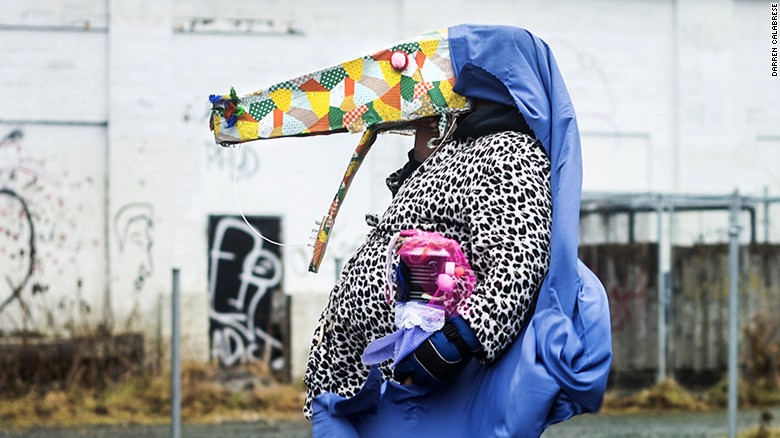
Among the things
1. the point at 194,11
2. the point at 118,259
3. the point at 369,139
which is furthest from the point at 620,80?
the point at 369,139

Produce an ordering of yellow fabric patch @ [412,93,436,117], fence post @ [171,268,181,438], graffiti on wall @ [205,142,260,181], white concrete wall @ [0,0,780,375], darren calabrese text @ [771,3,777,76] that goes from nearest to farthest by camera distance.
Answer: yellow fabric patch @ [412,93,436,117]
fence post @ [171,268,181,438]
white concrete wall @ [0,0,780,375]
graffiti on wall @ [205,142,260,181]
darren calabrese text @ [771,3,777,76]

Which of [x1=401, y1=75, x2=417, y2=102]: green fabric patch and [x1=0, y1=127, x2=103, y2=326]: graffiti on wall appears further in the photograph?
[x1=0, y1=127, x2=103, y2=326]: graffiti on wall

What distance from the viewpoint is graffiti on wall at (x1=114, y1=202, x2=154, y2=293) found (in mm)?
13133

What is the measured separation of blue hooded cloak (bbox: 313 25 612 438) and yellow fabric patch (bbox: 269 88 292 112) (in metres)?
0.59

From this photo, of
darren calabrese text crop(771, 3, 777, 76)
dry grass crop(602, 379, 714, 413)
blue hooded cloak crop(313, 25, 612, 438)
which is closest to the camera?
blue hooded cloak crop(313, 25, 612, 438)

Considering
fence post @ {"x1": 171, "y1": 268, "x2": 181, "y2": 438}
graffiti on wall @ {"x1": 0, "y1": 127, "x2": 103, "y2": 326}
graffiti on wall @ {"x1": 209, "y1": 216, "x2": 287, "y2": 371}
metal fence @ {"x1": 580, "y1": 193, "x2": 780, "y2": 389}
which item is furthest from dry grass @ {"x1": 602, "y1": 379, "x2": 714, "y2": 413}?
graffiti on wall @ {"x1": 0, "y1": 127, "x2": 103, "y2": 326}

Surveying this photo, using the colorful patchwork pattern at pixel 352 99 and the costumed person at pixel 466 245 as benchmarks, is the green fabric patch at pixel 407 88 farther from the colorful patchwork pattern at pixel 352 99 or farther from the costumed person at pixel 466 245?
the costumed person at pixel 466 245

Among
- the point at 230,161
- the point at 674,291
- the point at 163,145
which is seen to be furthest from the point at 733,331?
the point at 163,145

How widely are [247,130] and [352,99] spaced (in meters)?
0.38

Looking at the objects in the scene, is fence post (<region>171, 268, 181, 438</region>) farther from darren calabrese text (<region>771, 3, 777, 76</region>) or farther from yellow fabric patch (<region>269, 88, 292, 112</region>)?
darren calabrese text (<region>771, 3, 777, 76</region>)

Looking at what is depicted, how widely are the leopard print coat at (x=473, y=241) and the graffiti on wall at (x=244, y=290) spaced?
929 cm

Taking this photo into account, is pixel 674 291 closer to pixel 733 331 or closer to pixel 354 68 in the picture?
pixel 733 331

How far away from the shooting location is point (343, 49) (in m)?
13.6

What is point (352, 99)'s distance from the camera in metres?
4.08
